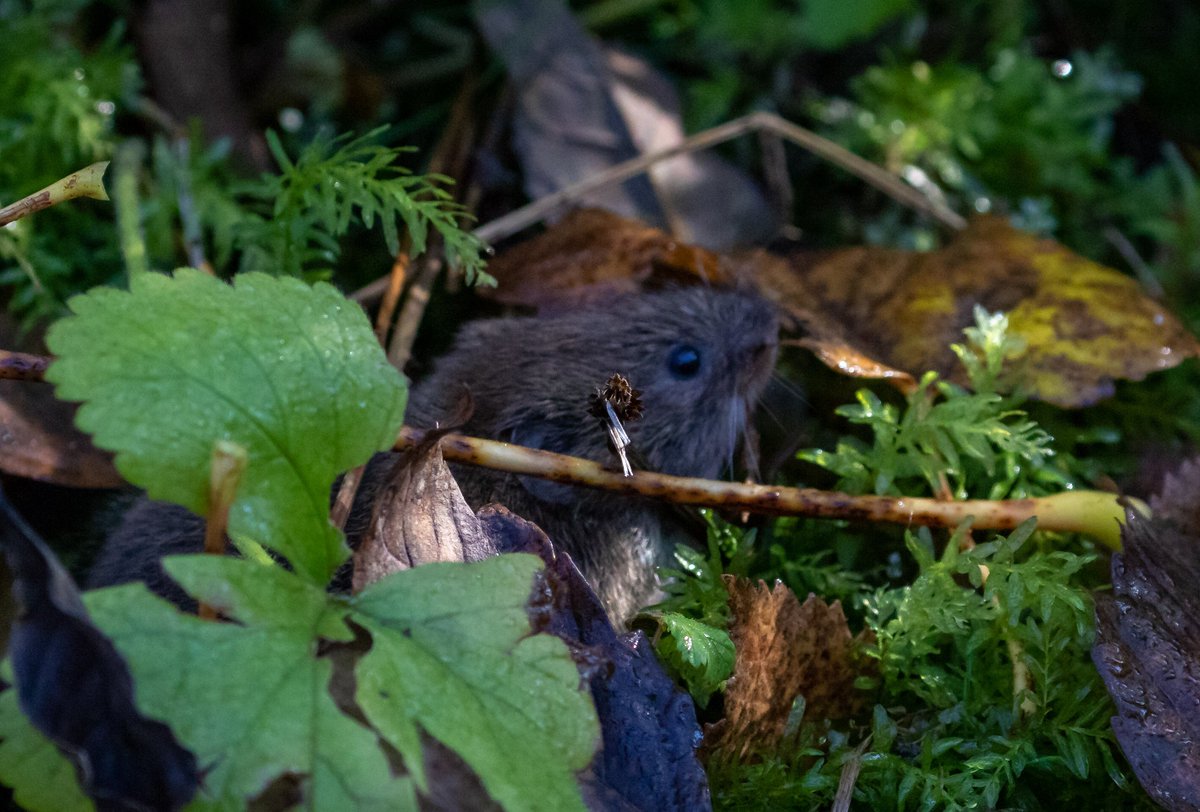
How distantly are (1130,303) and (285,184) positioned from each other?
8.03 ft

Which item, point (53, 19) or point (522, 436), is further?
point (53, 19)

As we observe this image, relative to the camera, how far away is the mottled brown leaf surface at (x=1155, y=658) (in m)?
2.05

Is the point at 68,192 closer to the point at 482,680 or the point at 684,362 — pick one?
the point at 482,680

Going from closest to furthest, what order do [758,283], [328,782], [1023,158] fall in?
[328,782] < [758,283] < [1023,158]

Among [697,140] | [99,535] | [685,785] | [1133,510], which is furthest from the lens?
[697,140]

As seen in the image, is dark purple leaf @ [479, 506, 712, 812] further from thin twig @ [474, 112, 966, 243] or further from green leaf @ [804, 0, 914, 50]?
green leaf @ [804, 0, 914, 50]

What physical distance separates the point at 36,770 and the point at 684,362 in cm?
192

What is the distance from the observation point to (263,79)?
414 centimetres

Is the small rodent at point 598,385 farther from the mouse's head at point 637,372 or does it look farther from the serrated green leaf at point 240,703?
the serrated green leaf at point 240,703

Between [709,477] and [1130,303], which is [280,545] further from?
[1130,303]

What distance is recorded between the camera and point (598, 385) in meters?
2.95

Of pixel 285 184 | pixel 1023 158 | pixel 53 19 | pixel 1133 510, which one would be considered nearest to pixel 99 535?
pixel 285 184

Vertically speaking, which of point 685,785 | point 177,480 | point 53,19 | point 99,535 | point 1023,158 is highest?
point 53,19

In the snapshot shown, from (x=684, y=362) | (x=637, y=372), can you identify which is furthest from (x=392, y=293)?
(x=684, y=362)
